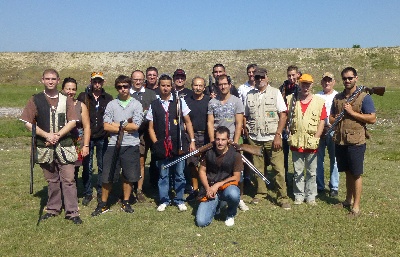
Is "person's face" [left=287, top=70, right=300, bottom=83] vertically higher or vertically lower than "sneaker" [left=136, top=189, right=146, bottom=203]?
higher

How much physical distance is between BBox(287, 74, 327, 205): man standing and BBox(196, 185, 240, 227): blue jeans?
152cm

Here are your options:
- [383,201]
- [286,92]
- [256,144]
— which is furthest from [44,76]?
[383,201]

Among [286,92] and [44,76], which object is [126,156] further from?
[286,92]

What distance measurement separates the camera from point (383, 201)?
7340 mm

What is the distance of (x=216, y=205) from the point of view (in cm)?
642

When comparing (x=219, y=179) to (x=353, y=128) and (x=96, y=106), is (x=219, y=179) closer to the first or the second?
(x=353, y=128)

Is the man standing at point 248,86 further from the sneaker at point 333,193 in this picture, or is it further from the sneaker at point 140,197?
the sneaker at point 140,197

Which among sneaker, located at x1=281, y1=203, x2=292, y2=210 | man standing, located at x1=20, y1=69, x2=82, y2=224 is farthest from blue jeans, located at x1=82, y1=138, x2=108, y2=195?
sneaker, located at x1=281, y1=203, x2=292, y2=210

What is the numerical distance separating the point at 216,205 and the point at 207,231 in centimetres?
55

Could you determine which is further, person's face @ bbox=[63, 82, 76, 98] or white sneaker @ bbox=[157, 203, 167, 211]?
white sneaker @ bbox=[157, 203, 167, 211]

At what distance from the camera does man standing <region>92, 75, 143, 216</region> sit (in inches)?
260

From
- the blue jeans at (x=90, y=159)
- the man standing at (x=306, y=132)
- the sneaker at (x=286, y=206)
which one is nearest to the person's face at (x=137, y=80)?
the blue jeans at (x=90, y=159)

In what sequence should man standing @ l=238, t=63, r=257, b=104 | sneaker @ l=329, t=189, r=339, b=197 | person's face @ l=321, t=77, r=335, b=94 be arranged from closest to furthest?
1. person's face @ l=321, t=77, r=335, b=94
2. sneaker @ l=329, t=189, r=339, b=197
3. man standing @ l=238, t=63, r=257, b=104

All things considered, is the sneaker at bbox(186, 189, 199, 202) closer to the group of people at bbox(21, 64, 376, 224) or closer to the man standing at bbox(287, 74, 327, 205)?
the group of people at bbox(21, 64, 376, 224)
